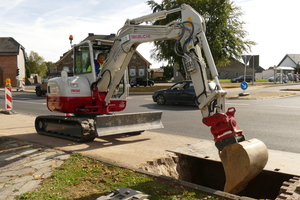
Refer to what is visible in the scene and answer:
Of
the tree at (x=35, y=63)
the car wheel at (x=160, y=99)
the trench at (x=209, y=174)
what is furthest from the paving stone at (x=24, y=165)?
the tree at (x=35, y=63)

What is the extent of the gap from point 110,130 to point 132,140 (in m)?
0.77

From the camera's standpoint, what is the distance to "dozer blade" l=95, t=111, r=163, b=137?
793cm

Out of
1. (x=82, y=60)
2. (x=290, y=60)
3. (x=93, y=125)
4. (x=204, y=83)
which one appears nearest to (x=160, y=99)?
(x=82, y=60)

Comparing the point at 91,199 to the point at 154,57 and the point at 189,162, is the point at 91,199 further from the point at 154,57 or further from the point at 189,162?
the point at 154,57

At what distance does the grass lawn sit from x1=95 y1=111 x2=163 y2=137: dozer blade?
2.18 metres

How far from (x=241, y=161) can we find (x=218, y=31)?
3198 cm

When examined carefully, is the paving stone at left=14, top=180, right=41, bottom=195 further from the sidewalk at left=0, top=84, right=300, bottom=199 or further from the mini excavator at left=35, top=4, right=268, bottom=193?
the mini excavator at left=35, top=4, right=268, bottom=193

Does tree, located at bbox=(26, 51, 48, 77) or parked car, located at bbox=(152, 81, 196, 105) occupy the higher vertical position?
tree, located at bbox=(26, 51, 48, 77)

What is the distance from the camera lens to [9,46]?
194ft

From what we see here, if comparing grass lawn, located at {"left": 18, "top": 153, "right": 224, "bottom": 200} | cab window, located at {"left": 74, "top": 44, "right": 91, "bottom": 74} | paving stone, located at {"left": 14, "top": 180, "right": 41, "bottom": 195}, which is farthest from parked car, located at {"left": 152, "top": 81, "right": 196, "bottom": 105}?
paving stone, located at {"left": 14, "top": 180, "right": 41, "bottom": 195}

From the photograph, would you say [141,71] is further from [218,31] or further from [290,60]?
[290,60]

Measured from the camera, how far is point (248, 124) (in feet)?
36.0

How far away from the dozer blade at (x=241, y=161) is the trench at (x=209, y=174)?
85 centimetres

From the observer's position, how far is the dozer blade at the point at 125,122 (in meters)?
7.93
